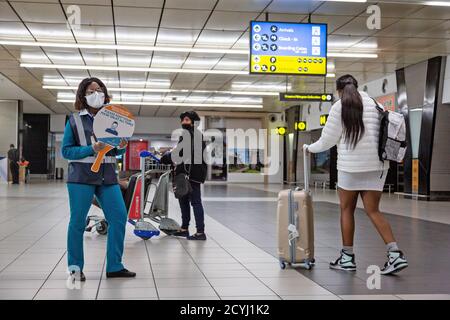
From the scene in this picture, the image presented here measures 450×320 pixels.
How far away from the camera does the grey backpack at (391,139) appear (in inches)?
167

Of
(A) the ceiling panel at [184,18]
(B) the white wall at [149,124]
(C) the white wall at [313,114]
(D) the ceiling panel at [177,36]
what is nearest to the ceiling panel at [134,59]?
(D) the ceiling panel at [177,36]

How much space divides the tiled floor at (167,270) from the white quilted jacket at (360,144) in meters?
0.90

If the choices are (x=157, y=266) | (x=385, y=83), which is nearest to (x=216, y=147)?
(x=385, y=83)

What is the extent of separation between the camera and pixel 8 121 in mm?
24094

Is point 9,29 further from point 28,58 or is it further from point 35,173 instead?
point 35,173

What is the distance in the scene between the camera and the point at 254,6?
30.8ft

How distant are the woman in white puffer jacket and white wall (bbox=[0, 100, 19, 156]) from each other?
2184cm

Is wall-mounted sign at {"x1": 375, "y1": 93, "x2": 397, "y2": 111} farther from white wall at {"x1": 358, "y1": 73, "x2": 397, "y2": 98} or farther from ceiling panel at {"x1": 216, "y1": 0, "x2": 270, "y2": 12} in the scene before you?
ceiling panel at {"x1": 216, "y1": 0, "x2": 270, "y2": 12}

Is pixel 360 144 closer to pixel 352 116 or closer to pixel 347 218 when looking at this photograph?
pixel 352 116

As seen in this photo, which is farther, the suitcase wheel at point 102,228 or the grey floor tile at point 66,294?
the suitcase wheel at point 102,228

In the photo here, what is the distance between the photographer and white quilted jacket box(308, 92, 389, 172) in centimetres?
429

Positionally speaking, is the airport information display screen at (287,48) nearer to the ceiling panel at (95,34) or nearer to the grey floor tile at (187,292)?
the ceiling panel at (95,34)
